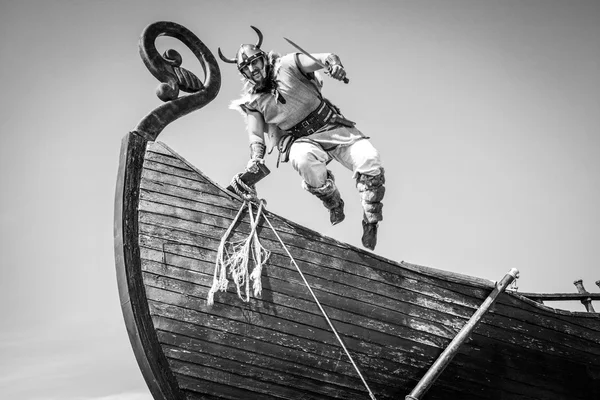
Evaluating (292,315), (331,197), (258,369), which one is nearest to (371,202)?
(331,197)

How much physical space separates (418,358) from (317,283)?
0.72m

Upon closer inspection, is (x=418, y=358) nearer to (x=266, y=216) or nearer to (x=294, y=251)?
(x=294, y=251)

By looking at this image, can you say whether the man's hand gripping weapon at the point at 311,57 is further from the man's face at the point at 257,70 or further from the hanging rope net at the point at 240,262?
the hanging rope net at the point at 240,262

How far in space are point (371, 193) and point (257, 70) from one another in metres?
1.07

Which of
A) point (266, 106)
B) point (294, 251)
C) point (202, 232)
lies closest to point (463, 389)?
point (294, 251)

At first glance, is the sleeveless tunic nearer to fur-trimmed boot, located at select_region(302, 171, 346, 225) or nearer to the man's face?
the man's face

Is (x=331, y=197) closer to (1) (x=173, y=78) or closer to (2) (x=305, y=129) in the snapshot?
(2) (x=305, y=129)

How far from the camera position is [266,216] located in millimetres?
3711

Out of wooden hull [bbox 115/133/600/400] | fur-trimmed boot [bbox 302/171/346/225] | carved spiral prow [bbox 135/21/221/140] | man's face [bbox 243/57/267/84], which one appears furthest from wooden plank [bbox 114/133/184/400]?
fur-trimmed boot [bbox 302/171/346/225]

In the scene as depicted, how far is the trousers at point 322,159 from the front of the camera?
165 inches

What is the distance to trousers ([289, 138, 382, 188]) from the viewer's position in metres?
4.18

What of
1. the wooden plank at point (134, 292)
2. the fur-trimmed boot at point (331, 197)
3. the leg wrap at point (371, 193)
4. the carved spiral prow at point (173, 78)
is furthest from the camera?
the fur-trimmed boot at point (331, 197)

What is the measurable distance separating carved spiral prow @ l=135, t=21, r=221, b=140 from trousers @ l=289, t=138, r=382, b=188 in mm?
679

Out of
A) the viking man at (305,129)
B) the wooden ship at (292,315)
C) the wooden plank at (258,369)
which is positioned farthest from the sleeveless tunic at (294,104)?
the wooden plank at (258,369)
